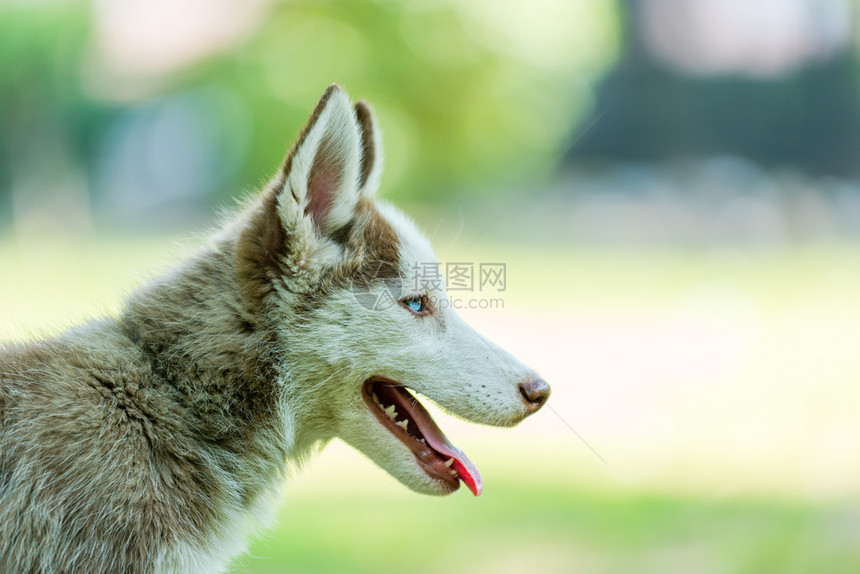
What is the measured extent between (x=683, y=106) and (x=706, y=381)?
10.9m

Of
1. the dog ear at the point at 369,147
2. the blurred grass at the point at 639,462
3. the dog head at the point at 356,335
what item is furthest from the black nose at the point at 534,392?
the dog ear at the point at 369,147

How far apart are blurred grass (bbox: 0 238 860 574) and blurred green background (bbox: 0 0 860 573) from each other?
0.11 feet

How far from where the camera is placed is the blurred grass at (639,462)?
6.09 metres

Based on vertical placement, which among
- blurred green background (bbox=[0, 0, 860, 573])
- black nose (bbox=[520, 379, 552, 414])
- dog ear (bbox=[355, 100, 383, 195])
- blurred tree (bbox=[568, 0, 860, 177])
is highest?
blurred tree (bbox=[568, 0, 860, 177])

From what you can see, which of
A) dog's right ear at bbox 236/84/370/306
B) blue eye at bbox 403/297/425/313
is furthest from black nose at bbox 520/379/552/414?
dog's right ear at bbox 236/84/370/306

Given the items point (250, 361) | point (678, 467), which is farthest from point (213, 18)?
point (250, 361)

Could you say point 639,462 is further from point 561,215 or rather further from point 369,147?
point 561,215

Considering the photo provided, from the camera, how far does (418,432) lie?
3.62 metres

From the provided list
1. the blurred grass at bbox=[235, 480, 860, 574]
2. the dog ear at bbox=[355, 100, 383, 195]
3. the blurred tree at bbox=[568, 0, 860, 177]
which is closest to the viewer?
the dog ear at bbox=[355, 100, 383, 195]

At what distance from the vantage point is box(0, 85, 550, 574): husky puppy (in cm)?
288

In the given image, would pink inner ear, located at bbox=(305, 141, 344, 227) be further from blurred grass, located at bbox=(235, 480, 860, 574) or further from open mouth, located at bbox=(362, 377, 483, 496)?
blurred grass, located at bbox=(235, 480, 860, 574)

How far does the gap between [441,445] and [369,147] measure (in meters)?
1.41

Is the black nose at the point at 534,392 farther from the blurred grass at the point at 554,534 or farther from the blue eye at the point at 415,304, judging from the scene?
the blurred grass at the point at 554,534

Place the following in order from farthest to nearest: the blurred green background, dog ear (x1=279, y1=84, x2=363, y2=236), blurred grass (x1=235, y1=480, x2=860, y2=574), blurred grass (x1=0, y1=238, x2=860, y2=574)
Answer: the blurred green background < blurred grass (x1=0, y1=238, x2=860, y2=574) < blurred grass (x1=235, y1=480, x2=860, y2=574) < dog ear (x1=279, y1=84, x2=363, y2=236)
